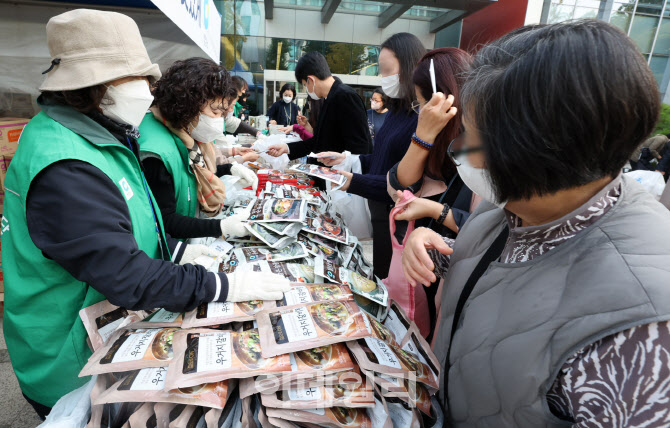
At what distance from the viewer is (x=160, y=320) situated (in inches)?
41.9

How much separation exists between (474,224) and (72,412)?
121cm

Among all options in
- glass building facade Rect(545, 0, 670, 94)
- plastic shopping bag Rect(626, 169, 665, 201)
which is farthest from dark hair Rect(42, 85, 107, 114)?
glass building facade Rect(545, 0, 670, 94)

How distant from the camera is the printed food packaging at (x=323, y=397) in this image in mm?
834

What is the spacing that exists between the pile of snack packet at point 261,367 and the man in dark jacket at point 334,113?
2.13 metres

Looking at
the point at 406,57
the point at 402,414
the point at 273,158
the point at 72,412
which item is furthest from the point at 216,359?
the point at 273,158

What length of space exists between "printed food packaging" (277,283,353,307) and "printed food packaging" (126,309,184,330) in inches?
12.3

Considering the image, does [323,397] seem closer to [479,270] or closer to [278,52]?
[479,270]

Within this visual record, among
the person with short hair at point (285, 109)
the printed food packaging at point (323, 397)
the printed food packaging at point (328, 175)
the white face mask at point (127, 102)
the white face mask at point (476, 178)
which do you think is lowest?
the person with short hair at point (285, 109)

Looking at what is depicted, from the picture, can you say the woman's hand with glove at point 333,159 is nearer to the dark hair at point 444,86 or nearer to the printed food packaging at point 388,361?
the dark hair at point 444,86

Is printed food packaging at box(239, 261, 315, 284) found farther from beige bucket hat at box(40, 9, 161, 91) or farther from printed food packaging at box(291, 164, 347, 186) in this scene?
beige bucket hat at box(40, 9, 161, 91)

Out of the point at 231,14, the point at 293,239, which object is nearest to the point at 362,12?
the point at 231,14

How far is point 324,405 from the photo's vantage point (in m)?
0.84

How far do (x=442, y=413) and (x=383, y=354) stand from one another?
22cm

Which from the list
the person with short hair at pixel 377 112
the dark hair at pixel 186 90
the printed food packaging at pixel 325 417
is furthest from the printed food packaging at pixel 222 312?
the person with short hair at pixel 377 112
